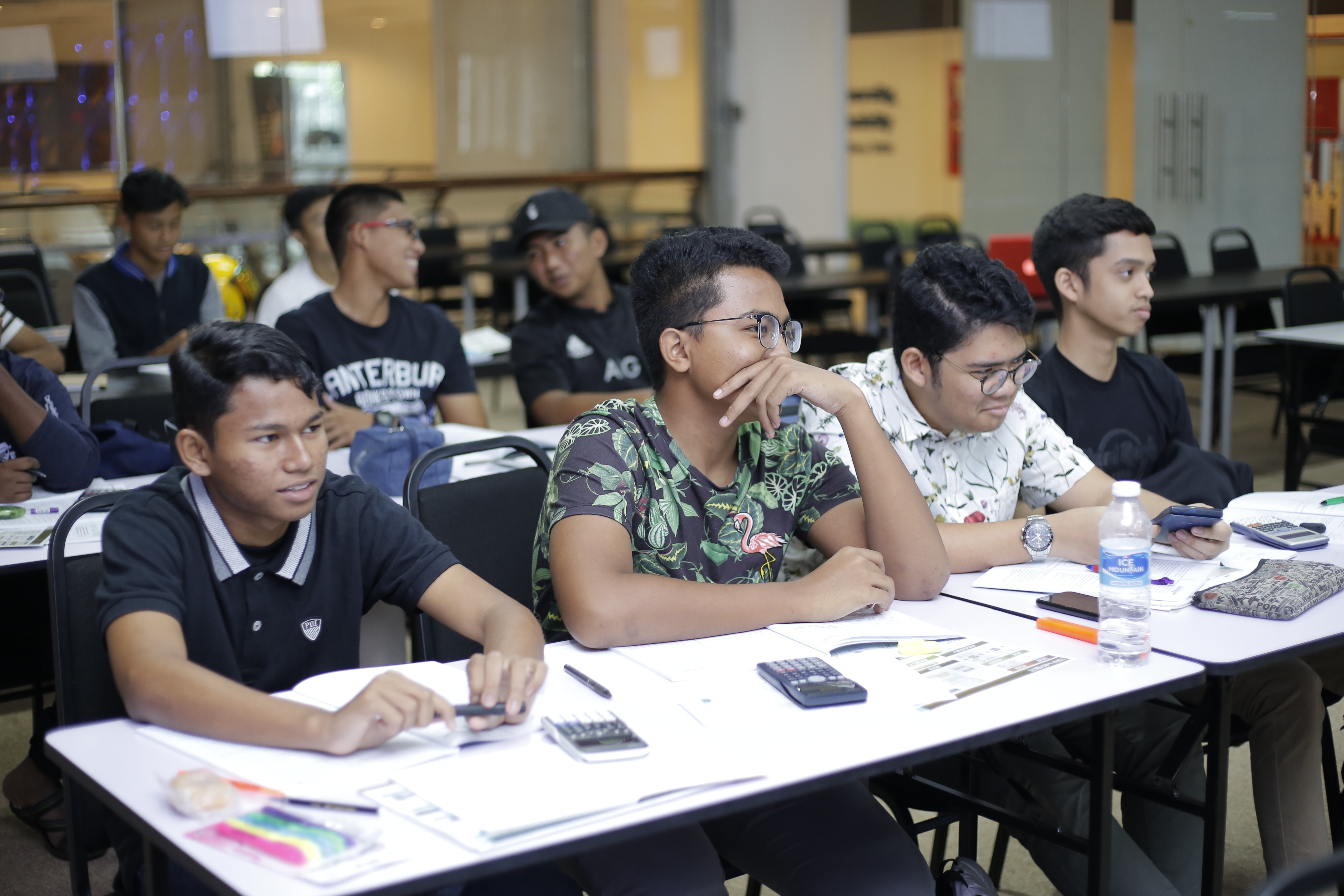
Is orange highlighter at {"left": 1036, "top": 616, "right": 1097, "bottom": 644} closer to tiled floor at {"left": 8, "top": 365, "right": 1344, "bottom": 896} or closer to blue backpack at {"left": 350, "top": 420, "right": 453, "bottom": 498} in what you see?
tiled floor at {"left": 8, "top": 365, "right": 1344, "bottom": 896}

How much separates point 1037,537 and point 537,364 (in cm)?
209

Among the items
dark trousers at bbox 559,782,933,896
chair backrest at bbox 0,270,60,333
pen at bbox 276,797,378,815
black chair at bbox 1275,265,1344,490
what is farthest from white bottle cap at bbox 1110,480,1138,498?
chair backrest at bbox 0,270,60,333

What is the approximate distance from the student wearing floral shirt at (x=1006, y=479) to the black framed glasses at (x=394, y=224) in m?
1.73

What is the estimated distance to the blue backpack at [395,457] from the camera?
9.17 feet

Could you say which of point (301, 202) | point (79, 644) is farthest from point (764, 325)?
point (301, 202)

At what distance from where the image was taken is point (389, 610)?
2.64 metres

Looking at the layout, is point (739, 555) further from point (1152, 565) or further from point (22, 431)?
point (22, 431)

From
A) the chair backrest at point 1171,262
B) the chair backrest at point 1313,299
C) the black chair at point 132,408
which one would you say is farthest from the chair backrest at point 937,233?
the black chair at point 132,408

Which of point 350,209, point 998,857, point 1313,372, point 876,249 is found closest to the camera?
point 998,857

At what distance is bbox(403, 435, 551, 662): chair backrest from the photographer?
7.08ft

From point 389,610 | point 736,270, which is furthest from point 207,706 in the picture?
point 389,610

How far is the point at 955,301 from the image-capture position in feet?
7.21

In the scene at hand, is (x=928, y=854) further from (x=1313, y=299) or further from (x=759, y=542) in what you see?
(x=1313, y=299)

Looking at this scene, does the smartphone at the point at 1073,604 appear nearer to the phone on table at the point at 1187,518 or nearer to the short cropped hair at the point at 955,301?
the phone on table at the point at 1187,518
